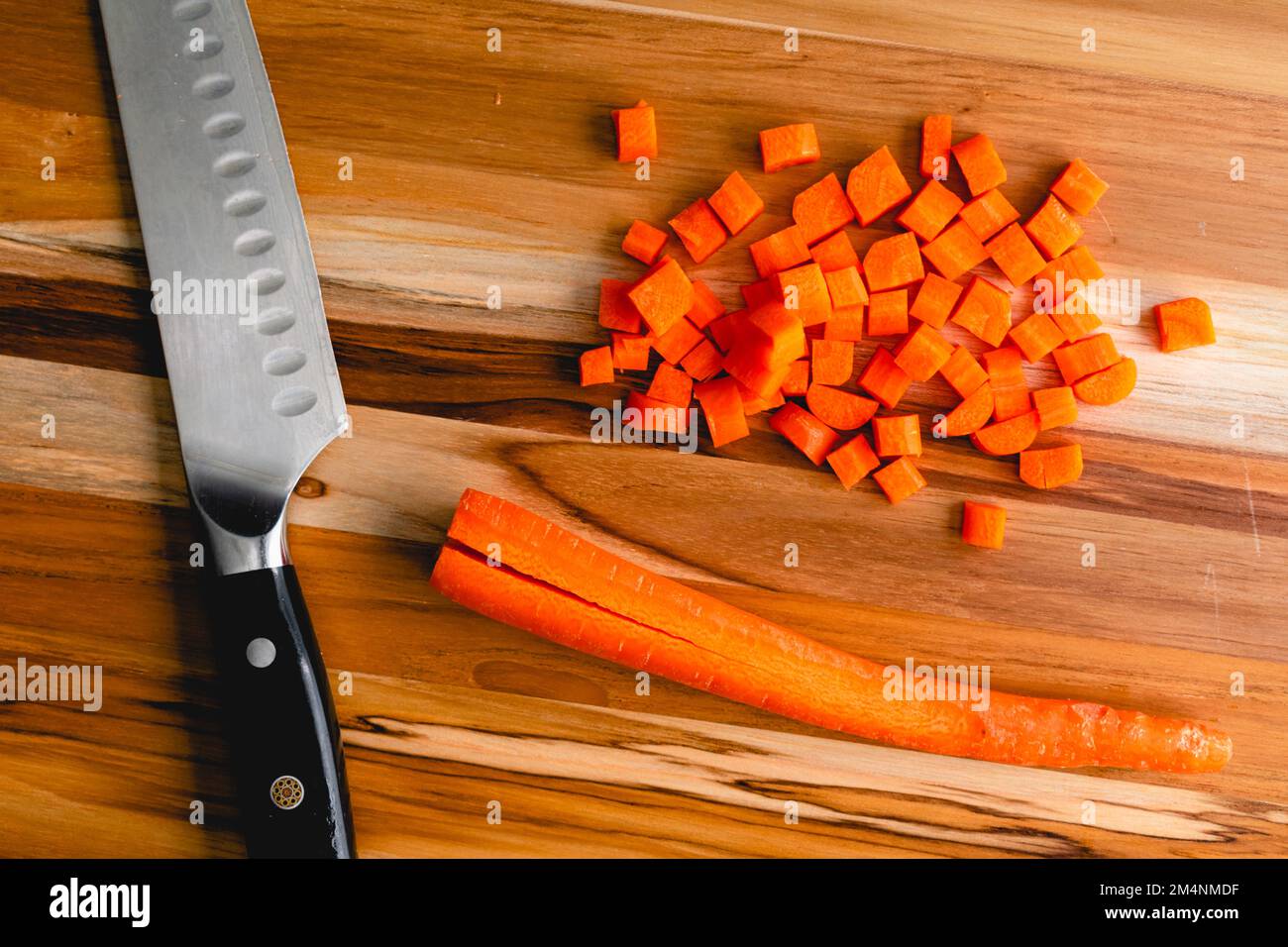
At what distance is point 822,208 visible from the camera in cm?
190

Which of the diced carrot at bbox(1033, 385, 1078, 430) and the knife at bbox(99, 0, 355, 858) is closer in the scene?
the knife at bbox(99, 0, 355, 858)

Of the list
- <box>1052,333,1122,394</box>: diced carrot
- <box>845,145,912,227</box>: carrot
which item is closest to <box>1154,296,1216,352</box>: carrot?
<box>1052,333,1122,394</box>: diced carrot

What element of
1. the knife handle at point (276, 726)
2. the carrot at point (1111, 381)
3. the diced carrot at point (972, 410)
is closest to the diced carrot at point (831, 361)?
the diced carrot at point (972, 410)

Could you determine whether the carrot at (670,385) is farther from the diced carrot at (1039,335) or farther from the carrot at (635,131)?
the diced carrot at (1039,335)

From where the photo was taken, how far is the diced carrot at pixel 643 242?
73.5 inches

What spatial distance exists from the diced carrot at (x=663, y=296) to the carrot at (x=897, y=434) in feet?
1.38

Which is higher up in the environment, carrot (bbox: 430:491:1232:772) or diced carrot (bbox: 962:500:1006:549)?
diced carrot (bbox: 962:500:1006:549)

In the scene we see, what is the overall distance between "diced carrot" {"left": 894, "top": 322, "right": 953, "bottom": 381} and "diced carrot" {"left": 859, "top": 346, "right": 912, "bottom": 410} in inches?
0.5

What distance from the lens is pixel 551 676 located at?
1907mm

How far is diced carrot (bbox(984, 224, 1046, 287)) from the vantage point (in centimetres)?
190

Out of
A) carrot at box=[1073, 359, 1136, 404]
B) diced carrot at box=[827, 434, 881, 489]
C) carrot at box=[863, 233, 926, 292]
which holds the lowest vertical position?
diced carrot at box=[827, 434, 881, 489]

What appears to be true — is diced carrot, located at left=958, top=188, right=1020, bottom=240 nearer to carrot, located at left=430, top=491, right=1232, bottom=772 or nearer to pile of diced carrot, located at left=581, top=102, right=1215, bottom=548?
pile of diced carrot, located at left=581, top=102, right=1215, bottom=548
